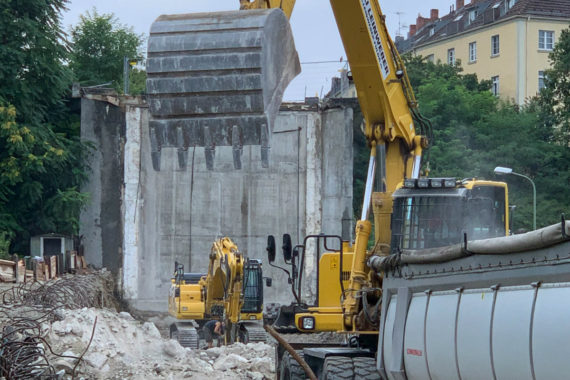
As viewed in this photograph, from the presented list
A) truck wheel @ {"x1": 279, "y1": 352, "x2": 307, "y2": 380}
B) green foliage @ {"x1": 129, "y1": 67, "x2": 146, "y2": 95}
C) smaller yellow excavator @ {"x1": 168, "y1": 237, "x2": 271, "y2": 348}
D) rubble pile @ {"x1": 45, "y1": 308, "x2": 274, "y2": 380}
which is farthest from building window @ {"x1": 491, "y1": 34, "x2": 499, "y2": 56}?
truck wheel @ {"x1": 279, "y1": 352, "x2": 307, "y2": 380}

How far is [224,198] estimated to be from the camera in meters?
36.2

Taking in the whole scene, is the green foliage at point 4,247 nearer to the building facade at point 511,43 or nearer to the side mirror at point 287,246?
the side mirror at point 287,246

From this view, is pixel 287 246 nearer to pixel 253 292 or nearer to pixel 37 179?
pixel 253 292

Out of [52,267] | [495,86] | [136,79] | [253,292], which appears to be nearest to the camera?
[253,292]

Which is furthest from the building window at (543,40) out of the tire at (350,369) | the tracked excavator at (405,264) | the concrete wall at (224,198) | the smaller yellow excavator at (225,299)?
the tire at (350,369)

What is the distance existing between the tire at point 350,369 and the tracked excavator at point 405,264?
12 mm

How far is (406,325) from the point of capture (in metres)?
8.84

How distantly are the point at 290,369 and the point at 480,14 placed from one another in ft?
204

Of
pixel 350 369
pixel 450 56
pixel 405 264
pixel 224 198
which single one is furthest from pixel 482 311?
pixel 450 56

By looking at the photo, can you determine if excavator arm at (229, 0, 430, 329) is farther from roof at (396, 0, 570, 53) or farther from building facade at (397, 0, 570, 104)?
roof at (396, 0, 570, 53)

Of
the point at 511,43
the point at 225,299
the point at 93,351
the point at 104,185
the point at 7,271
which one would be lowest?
the point at 93,351

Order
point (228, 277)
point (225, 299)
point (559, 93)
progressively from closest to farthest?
point (228, 277)
point (225, 299)
point (559, 93)

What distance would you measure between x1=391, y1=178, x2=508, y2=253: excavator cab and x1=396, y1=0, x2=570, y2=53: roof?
178 ft

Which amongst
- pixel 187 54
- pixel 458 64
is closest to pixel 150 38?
pixel 187 54
